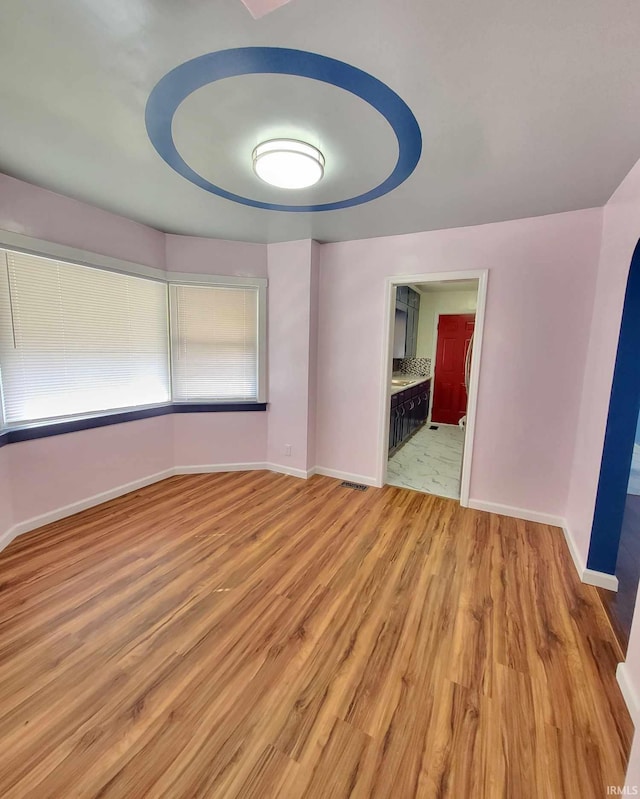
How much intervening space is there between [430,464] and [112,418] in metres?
3.53

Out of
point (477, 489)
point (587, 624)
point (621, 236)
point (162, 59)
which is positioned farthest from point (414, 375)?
point (162, 59)

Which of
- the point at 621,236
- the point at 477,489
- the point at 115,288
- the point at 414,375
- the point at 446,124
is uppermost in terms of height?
the point at 446,124

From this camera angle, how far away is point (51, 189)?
2.40 meters

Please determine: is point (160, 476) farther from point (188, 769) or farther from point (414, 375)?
point (414, 375)

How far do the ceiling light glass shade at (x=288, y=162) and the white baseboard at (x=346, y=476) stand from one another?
107 inches

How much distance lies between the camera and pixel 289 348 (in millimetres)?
3561

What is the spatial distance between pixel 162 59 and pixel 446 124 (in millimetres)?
1233

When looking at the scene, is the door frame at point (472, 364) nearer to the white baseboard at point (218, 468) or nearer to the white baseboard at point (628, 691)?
the white baseboard at point (218, 468)

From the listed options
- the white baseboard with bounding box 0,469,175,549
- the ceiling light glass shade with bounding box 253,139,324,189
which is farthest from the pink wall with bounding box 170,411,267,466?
the ceiling light glass shade with bounding box 253,139,324,189

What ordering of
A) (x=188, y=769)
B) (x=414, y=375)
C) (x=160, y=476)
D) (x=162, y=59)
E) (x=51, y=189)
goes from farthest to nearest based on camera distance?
(x=414, y=375)
(x=160, y=476)
(x=51, y=189)
(x=162, y=59)
(x=188, y=769)

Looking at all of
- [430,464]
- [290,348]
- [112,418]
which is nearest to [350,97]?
[290,348]

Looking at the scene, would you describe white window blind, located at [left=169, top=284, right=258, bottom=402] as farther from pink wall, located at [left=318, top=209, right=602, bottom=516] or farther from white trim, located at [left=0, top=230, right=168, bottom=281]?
pink wall, located at [left=318, top=209, right=602, bottom=516]

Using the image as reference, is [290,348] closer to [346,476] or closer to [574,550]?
[346,476]

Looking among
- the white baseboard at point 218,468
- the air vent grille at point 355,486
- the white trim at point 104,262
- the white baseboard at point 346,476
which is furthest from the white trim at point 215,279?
the air vent grille at point 355,486
